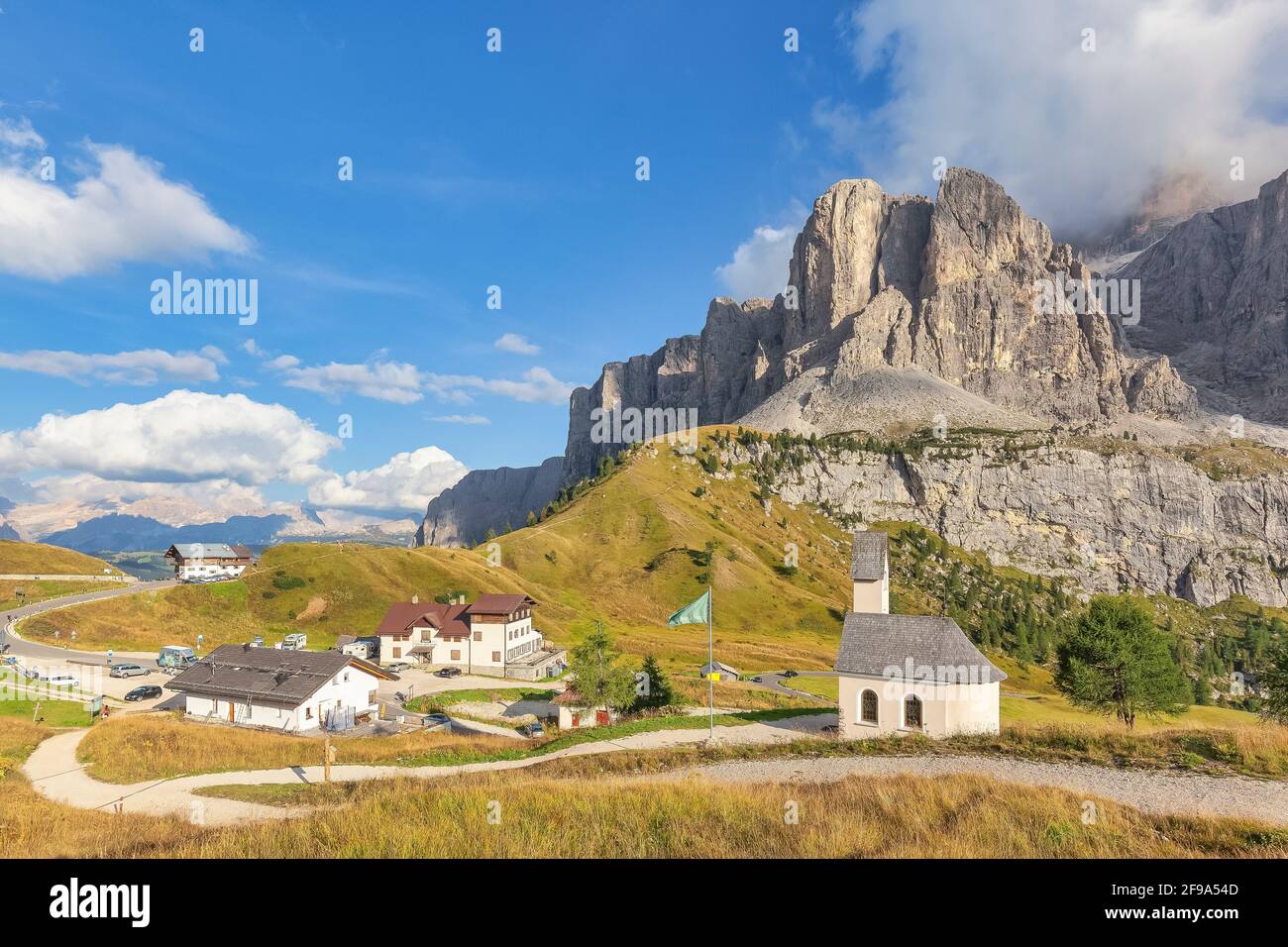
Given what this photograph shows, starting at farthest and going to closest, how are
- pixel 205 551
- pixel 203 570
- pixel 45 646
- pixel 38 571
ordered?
pixel 205 551
pixel 203 570
pixel 38 571
pixel 45 646

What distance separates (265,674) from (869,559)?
49891mm

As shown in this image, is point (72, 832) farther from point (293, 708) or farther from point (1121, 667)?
point (1121, 667)

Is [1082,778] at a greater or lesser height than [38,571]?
greater

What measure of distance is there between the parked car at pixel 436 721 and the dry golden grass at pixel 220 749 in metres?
4.52

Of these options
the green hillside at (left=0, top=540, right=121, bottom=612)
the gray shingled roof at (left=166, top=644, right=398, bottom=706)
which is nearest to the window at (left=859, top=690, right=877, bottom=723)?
the gray shingled roof at (left=166, top=644, right=398, bottom=706)

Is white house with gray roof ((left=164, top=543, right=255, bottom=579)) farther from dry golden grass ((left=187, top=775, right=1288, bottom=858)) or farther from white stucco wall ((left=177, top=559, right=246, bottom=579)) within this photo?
dry golden grass ((left=187, top=775, right=1288, bottom=858))

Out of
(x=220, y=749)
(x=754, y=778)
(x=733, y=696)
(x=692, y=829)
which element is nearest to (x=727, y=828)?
(x=692, y=829)

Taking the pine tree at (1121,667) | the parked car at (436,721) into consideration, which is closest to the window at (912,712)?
the pine tree at (1121,667)

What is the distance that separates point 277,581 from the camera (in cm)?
9769

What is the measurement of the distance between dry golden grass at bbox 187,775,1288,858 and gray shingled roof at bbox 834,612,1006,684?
904 inches

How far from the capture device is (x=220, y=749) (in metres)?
38.2

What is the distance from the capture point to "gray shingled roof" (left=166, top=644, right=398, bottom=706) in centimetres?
4906
